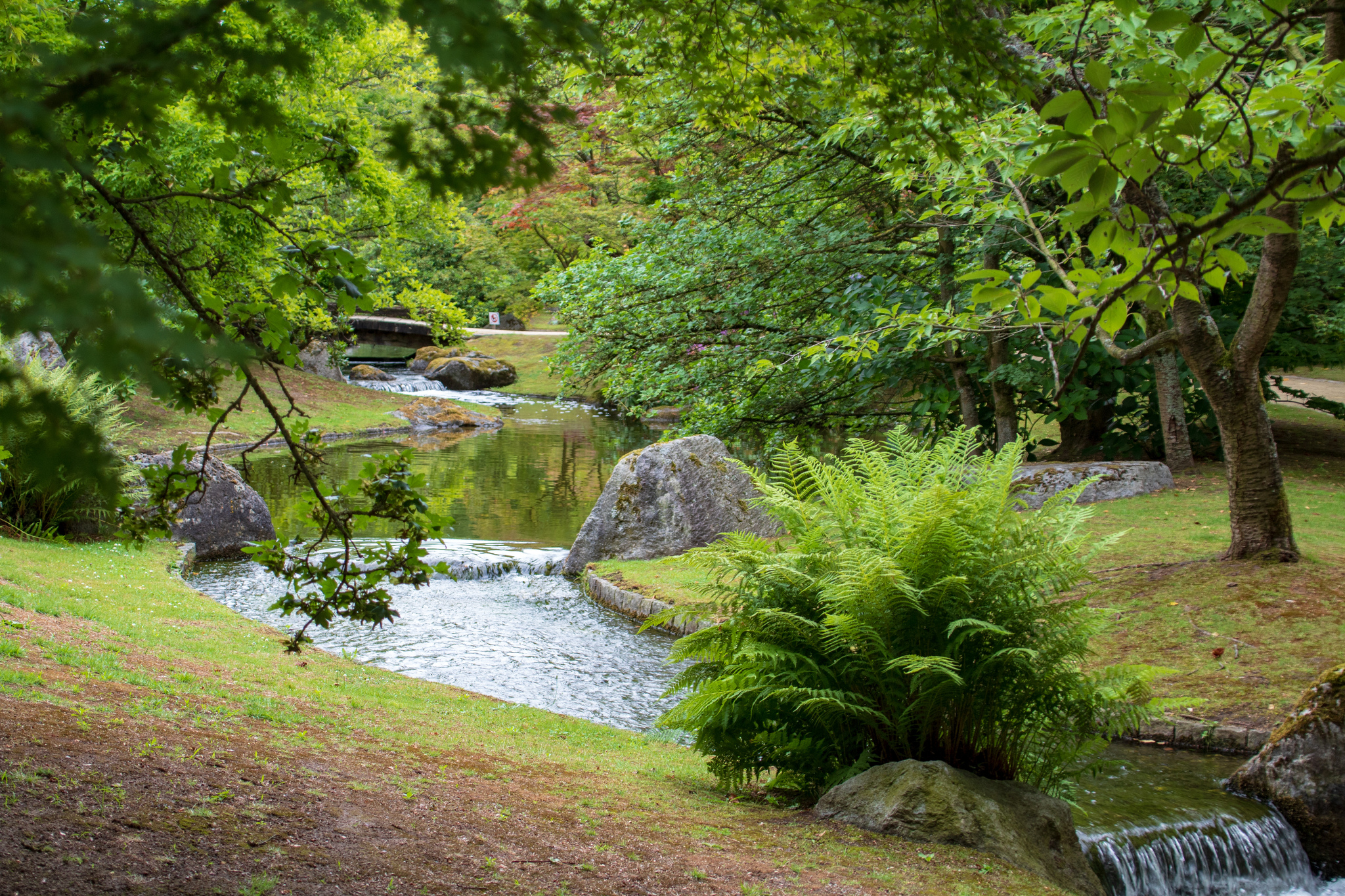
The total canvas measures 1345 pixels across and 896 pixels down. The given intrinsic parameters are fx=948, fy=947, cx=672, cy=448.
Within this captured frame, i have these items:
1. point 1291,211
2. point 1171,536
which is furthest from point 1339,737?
point 1171,536

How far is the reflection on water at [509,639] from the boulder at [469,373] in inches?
1050

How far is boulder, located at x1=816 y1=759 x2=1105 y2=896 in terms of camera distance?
164 inches

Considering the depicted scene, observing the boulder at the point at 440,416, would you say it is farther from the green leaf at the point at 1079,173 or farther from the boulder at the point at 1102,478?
the green leaf at the point at 1079,173

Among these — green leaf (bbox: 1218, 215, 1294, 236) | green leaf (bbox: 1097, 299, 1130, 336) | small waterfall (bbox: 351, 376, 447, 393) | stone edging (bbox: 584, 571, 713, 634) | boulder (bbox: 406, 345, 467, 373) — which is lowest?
stone edging (bbox: 584, 571, 713, 634)

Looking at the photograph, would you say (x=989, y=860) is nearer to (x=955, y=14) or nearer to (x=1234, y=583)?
(x=955, y=14)

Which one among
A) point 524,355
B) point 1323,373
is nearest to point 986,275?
point 1323,373

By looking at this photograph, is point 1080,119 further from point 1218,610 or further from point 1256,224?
point 1218,610

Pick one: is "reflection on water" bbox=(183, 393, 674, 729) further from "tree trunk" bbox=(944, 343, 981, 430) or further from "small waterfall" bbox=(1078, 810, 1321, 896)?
"tree trunk" bbox=(944, 343, 981, 430)

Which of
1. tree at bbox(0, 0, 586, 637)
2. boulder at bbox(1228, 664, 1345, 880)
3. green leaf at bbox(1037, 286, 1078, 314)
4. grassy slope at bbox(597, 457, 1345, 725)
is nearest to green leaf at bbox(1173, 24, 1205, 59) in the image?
green leaf at bbox(1037, 286, 1078, 314)

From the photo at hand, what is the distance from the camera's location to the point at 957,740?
4738mm

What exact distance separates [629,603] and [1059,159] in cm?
874

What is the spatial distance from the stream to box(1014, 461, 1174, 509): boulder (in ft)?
16.2

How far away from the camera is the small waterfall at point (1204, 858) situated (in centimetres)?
492

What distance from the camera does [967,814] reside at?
13.8ft
